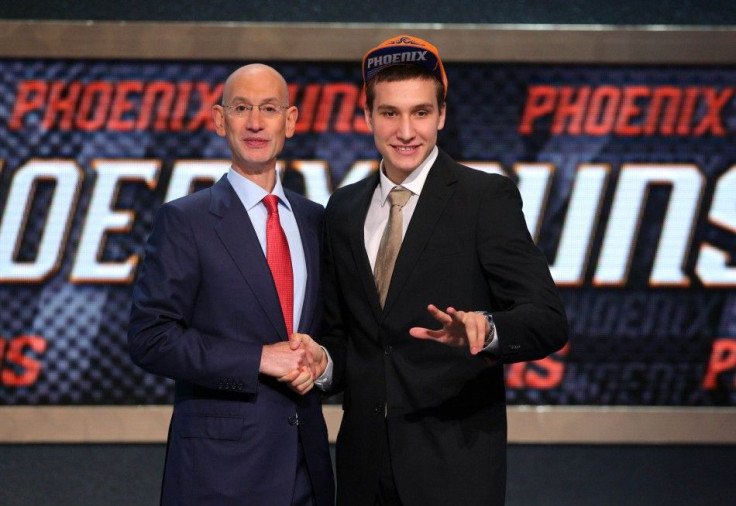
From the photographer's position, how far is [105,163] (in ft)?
11.4

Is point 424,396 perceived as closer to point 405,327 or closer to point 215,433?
point 405,327

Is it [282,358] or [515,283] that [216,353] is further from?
[515,283]

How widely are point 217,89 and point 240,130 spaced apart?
1.28m

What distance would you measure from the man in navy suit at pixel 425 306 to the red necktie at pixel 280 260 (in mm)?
119

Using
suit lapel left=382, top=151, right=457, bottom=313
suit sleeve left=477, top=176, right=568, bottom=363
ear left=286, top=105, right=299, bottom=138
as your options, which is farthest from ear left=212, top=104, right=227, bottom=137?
suit sleeve left=477, top=176, right=568, bottom=363

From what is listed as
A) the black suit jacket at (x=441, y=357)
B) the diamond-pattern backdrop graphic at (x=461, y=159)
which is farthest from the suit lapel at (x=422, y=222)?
the diamond-pattern backdrop graphic at (x=461, y=159)

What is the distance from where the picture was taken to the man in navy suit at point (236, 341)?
82.0 inches

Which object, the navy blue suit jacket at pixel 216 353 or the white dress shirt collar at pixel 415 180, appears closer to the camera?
the navy blue suit jacket at pixel 216 353

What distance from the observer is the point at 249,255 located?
7.13ft

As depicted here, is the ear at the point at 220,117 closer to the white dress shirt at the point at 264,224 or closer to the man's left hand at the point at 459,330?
the white dress shirt at the point at 264,224

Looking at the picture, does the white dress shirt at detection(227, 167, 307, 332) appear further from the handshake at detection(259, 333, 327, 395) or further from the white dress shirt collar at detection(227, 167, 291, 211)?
the handshake at detection(259, 333, 327, 395)

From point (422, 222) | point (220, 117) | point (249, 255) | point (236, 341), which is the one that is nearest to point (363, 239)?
point (422, 222)

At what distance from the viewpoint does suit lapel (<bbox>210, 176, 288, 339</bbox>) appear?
215 centimetres

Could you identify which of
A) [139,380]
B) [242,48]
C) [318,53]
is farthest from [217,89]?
[139,380]
